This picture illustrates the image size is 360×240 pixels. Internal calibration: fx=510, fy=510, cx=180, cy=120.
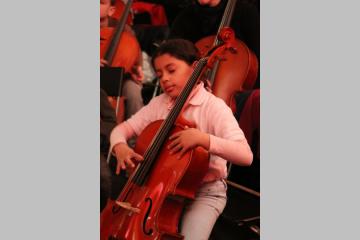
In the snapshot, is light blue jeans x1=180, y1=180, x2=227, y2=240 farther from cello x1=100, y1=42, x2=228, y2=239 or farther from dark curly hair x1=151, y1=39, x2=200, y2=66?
dark curly hair x1=151, y1=39, x2=200, y2=66

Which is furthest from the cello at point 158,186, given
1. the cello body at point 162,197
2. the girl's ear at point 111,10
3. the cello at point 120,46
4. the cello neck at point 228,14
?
the girl's ear at point 111,10

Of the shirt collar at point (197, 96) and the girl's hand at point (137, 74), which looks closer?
the shirt collar at point (197, 96)

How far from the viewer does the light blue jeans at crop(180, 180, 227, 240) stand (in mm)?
1619

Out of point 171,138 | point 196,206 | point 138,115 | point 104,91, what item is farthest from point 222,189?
point 104,91

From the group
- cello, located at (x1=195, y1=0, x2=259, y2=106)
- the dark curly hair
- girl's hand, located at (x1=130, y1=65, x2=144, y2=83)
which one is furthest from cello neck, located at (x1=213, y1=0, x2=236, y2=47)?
Result: girl's hand, located at (x1=130, y1=65, x2=144, y2=83)

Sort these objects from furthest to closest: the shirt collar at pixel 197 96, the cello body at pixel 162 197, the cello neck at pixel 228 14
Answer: the cello neck at pixel 228 14 < the shirt collar at pixel 197 96 < the cello body at pixel 162 197

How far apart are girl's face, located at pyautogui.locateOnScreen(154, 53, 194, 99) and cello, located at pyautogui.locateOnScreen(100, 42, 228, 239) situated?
4cm

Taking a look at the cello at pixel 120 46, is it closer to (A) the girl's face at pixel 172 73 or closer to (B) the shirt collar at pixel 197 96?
(A) the girl's face at pixel 172 73

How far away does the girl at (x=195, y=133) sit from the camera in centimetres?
161

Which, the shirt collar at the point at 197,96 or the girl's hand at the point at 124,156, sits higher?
the shirt collar at the point at 197,96

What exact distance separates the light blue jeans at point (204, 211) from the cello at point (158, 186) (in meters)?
0.05

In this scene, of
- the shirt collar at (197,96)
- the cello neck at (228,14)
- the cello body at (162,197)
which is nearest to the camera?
the cello body at (162,197)

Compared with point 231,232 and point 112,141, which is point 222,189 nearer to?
point 231,232

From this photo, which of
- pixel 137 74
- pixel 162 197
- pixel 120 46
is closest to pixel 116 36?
pixel 120 46
